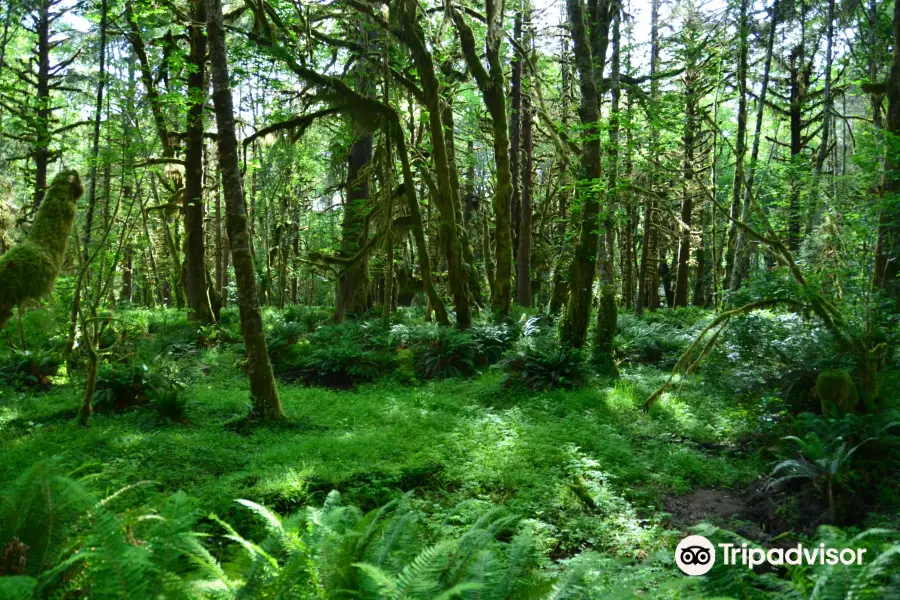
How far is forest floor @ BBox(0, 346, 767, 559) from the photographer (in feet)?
17.5

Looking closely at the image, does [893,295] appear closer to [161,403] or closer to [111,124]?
[161,403]

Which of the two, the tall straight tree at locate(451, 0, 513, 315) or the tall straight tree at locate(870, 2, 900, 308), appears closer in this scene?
the tall straight tree at locate(870, 2, 900, 308)

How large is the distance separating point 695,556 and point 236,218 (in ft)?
22.9

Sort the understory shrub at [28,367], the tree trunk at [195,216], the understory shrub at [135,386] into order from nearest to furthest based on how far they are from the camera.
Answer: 1. the understory shrub at [135,386]
2. the understory shrub at [28,367]
3. the tree trunk at [195,216]

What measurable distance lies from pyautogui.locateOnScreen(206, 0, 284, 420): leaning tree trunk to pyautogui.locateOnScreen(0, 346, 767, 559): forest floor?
0.76 metres

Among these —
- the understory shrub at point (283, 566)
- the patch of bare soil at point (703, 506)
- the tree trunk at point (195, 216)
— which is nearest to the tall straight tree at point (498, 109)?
the tree trunk at point (195, 216)

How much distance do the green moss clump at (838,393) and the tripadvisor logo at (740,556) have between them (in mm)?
2423

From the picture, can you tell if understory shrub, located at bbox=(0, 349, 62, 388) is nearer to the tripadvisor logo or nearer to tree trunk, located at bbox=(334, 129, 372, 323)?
tree trunk, located at bbox=(334, 129, 372, 323)

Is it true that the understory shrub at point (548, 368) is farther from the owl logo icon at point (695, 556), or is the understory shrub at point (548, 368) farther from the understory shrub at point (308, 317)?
the understory shrub at point (308, 317)

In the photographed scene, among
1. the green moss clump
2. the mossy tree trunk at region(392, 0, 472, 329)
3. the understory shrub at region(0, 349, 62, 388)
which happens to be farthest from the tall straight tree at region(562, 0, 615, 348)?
the understory shrub at region(0, 349, 62, 388)

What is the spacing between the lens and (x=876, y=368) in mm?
6824

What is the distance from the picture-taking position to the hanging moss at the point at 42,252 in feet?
22.6

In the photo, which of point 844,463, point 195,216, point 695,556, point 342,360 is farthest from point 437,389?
point 195,216

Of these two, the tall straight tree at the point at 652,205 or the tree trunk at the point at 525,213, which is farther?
the tree trunk at the point at 525,213
